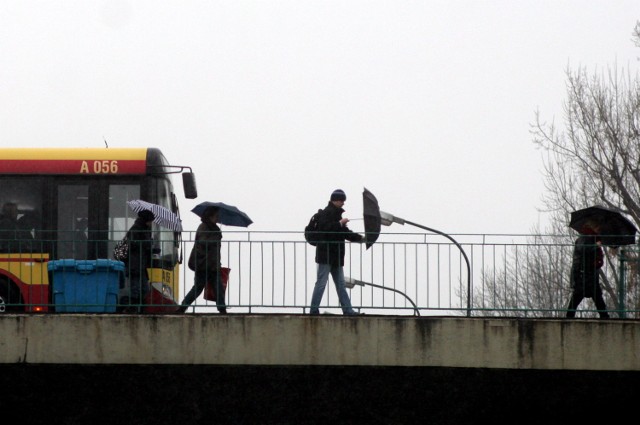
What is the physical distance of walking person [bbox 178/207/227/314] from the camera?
15766 mm

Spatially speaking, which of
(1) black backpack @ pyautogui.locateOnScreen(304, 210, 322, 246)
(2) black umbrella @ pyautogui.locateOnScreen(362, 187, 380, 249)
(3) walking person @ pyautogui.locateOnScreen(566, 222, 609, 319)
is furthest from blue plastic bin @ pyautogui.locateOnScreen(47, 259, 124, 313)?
(3) walking person @ pyautogui.locateOnScreen(566, 222, 609, 319)

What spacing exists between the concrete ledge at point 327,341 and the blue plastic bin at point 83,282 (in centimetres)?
64

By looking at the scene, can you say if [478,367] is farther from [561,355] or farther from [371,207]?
[371,207]

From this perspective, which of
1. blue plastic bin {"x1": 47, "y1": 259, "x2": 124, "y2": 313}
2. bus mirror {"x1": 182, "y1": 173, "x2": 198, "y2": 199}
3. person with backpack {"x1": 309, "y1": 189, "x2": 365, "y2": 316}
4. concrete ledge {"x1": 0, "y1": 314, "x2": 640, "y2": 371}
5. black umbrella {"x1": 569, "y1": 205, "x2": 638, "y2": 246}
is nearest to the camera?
concrete ledge {"x1": 0, "y1": 314, "x2": 640, "y2": 371}

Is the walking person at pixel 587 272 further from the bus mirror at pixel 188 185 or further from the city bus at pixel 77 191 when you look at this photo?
the bus mirror at pixel 188 185

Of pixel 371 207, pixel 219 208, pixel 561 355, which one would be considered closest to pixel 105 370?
pixel 219 208

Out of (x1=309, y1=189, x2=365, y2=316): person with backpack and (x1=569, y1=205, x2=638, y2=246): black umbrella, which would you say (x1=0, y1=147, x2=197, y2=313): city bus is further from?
(x1=569, y1=205, x2=638, y2=246): black umbrella

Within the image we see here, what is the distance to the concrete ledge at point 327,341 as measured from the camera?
15008 mm

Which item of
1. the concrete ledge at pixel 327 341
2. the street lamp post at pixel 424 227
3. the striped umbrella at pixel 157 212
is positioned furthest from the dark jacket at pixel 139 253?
the street lamp post at pixel 424 227

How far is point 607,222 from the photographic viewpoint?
643 inches

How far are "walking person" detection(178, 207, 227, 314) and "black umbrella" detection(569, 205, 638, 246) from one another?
4.20 metres

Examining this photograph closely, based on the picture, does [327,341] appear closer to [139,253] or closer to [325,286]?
[325,286]

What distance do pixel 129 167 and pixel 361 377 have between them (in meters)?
5.13

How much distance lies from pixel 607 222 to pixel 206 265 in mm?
4765
